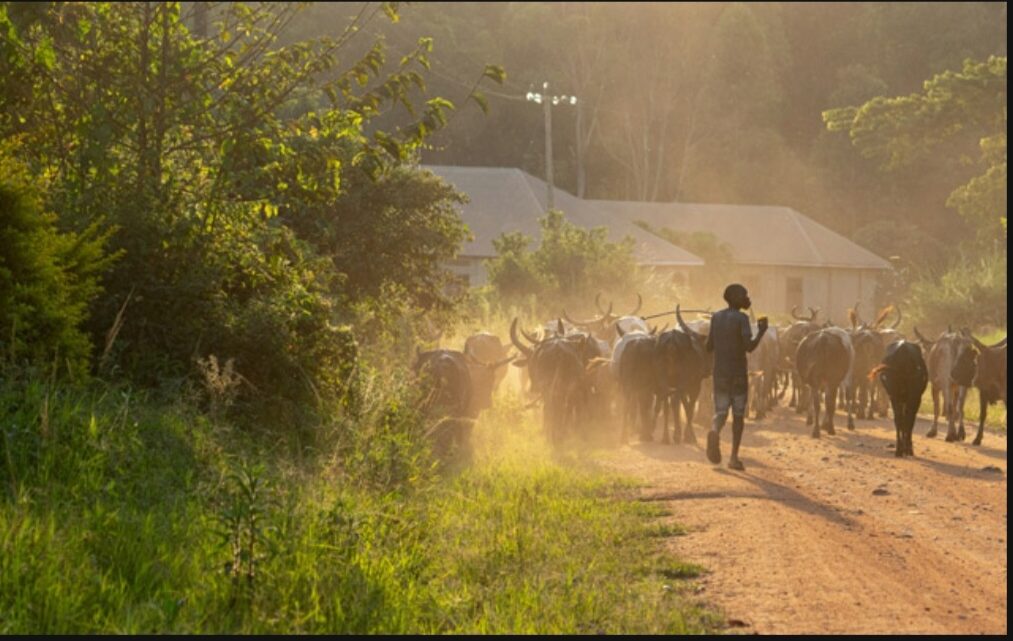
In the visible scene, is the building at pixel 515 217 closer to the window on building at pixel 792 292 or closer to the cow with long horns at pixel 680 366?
the window on building at pixel 792 292

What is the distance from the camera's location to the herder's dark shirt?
16.4m

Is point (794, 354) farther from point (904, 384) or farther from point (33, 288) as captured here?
point (33, 288)

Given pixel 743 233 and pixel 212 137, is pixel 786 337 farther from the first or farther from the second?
pixel 743 233

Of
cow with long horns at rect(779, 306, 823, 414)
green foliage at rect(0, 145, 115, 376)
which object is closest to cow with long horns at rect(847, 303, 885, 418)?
cow with long horns at rect(779, 306, 823, 414)

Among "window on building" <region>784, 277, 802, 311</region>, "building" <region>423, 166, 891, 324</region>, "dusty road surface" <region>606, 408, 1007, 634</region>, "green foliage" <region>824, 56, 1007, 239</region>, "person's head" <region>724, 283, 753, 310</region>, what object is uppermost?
"green foliage" <region>824, 56, 1007, 239</region>

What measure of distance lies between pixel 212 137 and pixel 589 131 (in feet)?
189

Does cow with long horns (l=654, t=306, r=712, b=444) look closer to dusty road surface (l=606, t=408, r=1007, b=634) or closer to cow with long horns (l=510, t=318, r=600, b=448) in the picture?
dusty road surface (l=606, t=408, r=1007, b=634)

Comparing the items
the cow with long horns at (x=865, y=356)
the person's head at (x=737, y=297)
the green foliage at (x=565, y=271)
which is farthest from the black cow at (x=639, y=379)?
the green foliage at (x=565, y=271)

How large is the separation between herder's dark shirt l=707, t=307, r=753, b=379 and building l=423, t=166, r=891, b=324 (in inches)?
1566

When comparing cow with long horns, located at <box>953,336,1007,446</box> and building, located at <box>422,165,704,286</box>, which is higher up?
building, located at <box>422,165,704,286</box>

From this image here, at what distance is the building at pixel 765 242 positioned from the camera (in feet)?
188

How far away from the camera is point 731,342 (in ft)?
54.0

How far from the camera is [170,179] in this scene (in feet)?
A: 43.6

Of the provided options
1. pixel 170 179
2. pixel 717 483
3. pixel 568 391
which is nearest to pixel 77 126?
pixel 170 179
